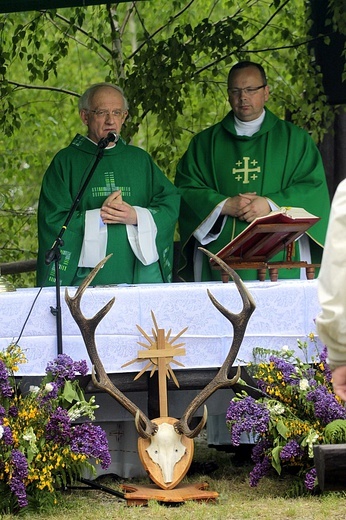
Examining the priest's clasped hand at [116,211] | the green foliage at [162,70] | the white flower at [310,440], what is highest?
the green foliage at [162,70]

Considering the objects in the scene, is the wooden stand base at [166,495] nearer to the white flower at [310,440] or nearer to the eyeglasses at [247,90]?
the white flower at [310,440]

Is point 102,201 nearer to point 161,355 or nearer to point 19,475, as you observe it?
point 161,355

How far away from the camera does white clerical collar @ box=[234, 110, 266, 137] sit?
28.3 feet

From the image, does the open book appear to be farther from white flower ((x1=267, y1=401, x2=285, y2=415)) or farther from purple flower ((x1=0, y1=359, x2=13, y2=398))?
purple flower ((x1=0, y1=359, x2=13, y2=398))

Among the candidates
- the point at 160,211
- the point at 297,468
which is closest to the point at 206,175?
the point at 160,211

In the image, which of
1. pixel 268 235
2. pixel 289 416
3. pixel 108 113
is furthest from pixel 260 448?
pixel 108 113

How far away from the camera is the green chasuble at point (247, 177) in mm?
8242

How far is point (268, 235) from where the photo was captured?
6996mm

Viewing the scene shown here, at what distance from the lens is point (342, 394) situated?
3.26 m

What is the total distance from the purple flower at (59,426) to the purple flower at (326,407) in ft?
3.90

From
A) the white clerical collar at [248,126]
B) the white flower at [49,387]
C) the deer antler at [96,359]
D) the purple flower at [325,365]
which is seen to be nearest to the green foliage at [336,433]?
the purple flower at [325,365]

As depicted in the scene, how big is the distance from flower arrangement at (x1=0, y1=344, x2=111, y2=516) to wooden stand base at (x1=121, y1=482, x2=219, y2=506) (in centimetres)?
24

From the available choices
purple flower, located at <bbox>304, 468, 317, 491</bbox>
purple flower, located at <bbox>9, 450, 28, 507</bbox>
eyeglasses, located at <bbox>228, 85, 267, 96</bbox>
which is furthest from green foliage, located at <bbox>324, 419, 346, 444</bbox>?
eyeglasses, located at <bbox>228, 85, 267, 96</bbox>

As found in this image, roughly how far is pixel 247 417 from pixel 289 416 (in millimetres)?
239
